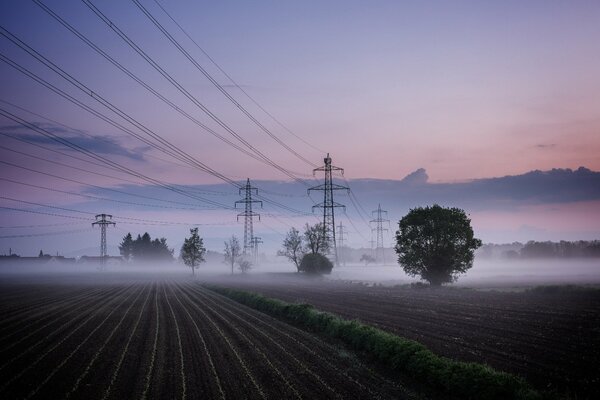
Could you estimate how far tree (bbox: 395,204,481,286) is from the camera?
58.4 m

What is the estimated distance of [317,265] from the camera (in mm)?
90250

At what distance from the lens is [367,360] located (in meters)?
18.5

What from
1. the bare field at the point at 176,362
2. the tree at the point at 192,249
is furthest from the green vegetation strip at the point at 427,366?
the tree at the point at 192,249

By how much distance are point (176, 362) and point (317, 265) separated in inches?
2912

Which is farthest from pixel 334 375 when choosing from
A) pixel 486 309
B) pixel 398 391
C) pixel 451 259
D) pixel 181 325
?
pixel 451 259

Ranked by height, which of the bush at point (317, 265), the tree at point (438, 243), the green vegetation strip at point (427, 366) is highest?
the tree at point (438, 243)

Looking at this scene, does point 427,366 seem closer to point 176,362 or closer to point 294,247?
point 176,362

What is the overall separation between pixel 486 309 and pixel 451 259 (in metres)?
28.5

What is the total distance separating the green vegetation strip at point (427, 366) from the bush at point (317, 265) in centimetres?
6324

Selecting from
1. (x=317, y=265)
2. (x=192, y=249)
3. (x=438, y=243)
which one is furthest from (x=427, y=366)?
(x=192, y=249)

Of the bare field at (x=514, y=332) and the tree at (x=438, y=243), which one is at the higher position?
the tree at (x=438, y=243)

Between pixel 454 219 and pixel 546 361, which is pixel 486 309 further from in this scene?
pixel 454 219

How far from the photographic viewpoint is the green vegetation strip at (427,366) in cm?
1254

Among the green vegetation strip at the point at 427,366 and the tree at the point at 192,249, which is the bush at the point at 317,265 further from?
the green vegetation strip at the point at 427,366
